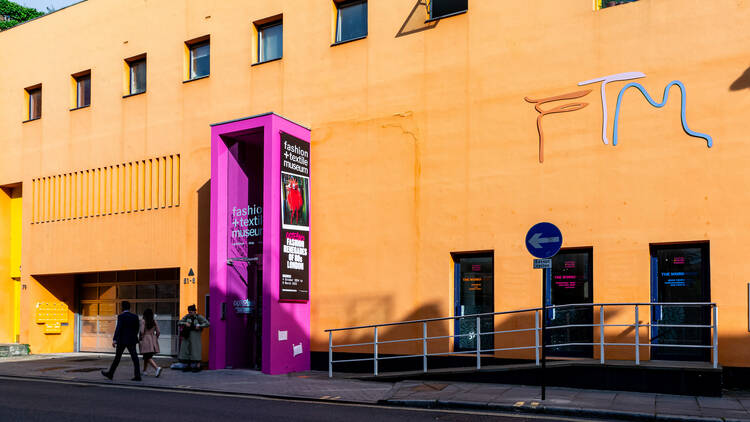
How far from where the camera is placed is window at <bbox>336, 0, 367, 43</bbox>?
17156mm

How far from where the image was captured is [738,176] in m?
12.5

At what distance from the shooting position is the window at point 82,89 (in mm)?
22250

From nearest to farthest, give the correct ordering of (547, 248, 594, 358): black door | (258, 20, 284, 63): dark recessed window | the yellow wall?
the yellow wall, (547, 248, 594, 358): black door, (258, 20, 284, 63): dark recessed window

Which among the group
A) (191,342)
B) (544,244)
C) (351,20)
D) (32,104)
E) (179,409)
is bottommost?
(179,409)

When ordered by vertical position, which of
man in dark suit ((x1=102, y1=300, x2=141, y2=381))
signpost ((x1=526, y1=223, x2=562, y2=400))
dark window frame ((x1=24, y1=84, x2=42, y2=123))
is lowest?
man in dark suit ((x1=102, y1=300, x2=141, y2=381))

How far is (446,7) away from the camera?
15859 mm

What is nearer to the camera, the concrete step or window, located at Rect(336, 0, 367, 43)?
window, located at Rect(336, 0, 367, 43)

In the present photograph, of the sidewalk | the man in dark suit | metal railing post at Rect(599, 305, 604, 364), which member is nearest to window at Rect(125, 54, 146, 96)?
the man in dark suit

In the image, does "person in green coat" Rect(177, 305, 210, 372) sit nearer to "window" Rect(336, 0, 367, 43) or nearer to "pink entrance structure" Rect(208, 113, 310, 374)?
"pink entrance structure" Rect(208, 113, 310, 374)

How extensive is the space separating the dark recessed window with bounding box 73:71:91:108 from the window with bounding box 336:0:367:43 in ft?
30.3

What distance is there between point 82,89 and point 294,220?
33.9ft

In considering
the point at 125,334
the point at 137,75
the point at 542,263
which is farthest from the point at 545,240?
the point at 137,75

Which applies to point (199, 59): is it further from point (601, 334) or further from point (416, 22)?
point (601, 334)

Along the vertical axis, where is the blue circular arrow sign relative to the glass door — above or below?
above
